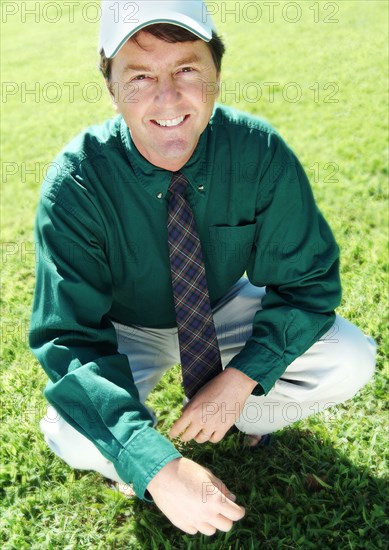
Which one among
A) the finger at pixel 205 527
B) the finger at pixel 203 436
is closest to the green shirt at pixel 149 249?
the finger at pixel 203 436

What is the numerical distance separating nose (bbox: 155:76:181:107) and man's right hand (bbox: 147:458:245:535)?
1059 mm

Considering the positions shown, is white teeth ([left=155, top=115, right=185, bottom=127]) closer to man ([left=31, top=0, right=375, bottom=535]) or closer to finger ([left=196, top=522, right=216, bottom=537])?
man ([left=31, top=0, right=375, bottom=535])

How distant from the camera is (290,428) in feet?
8.84

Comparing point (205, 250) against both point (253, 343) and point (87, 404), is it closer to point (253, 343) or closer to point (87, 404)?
point (253, 343)

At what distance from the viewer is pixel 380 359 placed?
296cm

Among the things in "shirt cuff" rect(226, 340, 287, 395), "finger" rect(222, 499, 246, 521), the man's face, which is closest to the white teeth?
the man's face

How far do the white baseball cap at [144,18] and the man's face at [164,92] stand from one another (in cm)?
6

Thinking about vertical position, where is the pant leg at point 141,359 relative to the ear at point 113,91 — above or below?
below

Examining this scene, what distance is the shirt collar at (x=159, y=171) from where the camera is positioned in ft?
7.07

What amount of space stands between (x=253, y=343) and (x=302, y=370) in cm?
32

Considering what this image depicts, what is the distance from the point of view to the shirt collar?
84.8 inches

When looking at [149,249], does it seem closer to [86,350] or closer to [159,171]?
[159,171]

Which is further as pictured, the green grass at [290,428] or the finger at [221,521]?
the green grass at [290,428]

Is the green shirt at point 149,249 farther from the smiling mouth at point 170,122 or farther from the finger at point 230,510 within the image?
the finger at point 230,510
